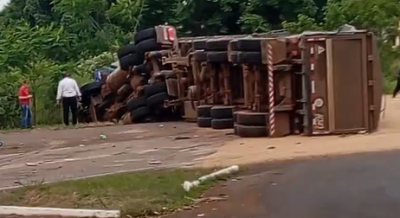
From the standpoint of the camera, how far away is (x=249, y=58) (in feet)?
57.1

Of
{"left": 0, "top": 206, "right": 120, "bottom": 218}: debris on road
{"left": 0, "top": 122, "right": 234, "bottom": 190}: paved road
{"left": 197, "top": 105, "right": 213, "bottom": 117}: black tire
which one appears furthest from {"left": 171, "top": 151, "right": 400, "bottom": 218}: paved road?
{"left": 197, "top": 105, "right": 213, "bottom": 117}: black tire

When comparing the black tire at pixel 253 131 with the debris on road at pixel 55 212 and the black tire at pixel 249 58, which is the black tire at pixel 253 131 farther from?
the debris on road at pixel 55 212

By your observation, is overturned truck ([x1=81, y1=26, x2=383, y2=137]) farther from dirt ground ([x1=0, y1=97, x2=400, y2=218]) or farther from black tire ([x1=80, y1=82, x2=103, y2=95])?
black tire ([x1=80, y1=82, x2=103, y2=95])

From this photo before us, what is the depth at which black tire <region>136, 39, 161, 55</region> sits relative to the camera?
2278cm

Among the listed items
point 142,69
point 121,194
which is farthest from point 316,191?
point 142,69

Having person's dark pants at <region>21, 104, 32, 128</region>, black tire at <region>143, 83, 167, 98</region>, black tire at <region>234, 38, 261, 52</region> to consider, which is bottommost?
person's dark pants at <region>21, 104, 32, 128</region>

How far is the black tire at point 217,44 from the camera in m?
19.0

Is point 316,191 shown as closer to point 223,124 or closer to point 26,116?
point 223,124

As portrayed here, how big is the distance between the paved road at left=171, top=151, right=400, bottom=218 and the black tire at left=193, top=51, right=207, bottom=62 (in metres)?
6.66

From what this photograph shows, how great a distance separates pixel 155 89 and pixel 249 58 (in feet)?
17.4

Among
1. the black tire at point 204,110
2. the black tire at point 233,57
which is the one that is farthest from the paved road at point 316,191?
the black tire at point 204,110

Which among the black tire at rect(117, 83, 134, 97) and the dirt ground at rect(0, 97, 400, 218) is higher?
the black tire at rect(117, 83, 134, 97)

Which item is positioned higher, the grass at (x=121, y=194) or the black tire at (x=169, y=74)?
the black tire at (x=169, y=74)

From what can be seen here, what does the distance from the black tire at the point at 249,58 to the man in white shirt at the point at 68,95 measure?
7.44 metres
